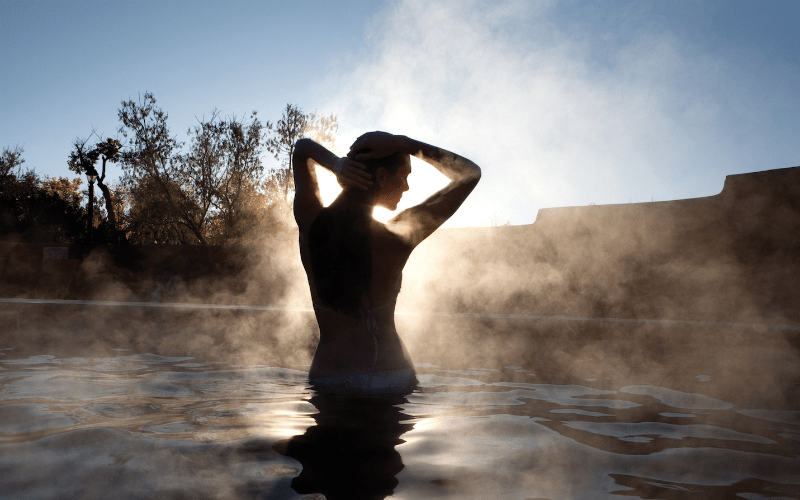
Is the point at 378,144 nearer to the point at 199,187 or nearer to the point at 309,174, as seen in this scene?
the point at 309,174

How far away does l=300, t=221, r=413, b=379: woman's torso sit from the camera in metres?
2.72

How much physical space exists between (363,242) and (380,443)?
3.58 feet

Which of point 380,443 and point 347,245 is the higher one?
point 347,245

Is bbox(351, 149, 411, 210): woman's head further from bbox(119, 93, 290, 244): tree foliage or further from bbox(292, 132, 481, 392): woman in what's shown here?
bbox(119, 93, 290, 244): tree foliage

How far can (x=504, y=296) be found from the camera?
880 centimetres

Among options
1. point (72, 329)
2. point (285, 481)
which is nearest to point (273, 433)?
point (285, 481)

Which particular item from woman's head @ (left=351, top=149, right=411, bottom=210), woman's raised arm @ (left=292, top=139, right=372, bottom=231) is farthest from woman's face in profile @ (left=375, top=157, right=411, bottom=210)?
woman's raised arm @ (left=292, top=139, right=372, bottom=231)

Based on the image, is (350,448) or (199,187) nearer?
(350,448)

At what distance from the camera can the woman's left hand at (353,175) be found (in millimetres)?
2590

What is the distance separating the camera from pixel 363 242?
2701 mm

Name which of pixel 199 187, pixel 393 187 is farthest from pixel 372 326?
pixel 199 187

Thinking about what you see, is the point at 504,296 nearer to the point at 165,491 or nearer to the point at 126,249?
the point at 165,491

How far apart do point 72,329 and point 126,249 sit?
5962 mm

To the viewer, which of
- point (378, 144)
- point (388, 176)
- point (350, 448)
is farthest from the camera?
point (388, 176)
